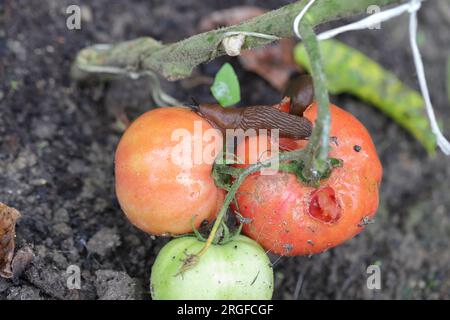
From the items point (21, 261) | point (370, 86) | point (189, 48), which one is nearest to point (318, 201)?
point (189, 48)

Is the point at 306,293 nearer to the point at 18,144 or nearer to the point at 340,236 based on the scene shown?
the point at 340,236

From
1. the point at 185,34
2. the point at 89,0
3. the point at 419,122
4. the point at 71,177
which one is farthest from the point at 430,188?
the point at 89,0

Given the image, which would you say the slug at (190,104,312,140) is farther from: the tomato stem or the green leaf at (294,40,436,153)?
Result: the green leaf at (294,40,436,153)

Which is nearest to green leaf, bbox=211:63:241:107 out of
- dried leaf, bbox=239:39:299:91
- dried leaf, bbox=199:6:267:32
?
dried leaf, bbox=239:39:299:91

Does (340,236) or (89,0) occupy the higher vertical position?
(89,0)

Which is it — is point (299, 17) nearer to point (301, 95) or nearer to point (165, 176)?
point (301, 95)

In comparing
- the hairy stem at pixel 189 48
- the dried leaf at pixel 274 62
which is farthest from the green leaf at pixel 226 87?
the dried leaf at pixel 274 62

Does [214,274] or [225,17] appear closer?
[214,274]
